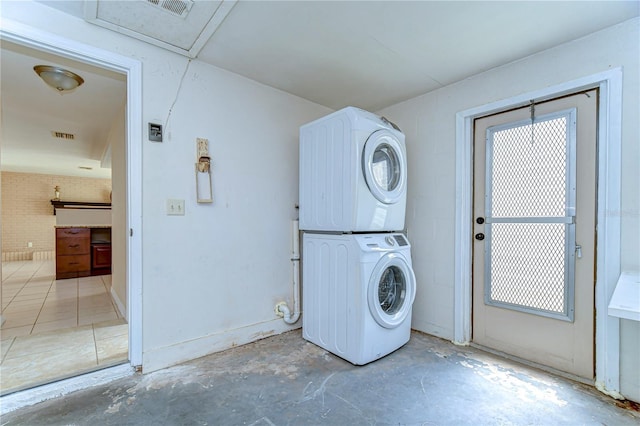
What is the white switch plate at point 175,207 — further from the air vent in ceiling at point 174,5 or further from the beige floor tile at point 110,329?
the beige floor tile at point 110,329

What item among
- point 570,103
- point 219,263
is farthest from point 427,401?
point 570,103

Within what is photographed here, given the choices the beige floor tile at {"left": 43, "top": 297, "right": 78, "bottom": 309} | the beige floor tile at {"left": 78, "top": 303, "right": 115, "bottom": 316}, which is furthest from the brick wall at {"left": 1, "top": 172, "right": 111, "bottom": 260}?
the beige floor tile at {"left": 78, "top": 303, "right": 115, "bottom": 316}

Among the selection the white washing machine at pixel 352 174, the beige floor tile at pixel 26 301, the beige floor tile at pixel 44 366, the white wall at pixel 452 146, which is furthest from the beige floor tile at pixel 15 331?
the white wall at pixel 452 146

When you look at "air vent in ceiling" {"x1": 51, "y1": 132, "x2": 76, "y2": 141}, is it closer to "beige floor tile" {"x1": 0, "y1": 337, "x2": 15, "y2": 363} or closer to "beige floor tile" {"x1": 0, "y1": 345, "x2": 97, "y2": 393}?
"beige floor tile" {"x1": 0, "y1": 337, "x2": 15, "y2": 363}

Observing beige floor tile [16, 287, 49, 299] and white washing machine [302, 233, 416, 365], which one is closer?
white washing machine [302, 233, 416, 365]

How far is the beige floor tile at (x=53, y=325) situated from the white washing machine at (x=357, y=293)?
2311 millimetres

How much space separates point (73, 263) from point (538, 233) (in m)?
6.62

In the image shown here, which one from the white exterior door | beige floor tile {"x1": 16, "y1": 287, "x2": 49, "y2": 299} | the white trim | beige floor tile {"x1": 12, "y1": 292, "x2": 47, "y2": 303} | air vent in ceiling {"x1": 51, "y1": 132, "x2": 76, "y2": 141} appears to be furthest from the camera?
air vent in ceiling {"x1": 51, "y1": 132, "x2": 76, "y2": 141}

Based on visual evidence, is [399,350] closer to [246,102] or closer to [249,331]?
[249,331]

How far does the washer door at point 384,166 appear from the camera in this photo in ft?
6.89

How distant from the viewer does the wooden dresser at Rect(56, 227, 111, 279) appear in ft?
16.3

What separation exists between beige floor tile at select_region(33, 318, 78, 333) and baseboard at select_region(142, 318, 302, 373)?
1.47 metres

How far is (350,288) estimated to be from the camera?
2047 millimetres

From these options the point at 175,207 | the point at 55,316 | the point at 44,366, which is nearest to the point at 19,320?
the point at 55,316
